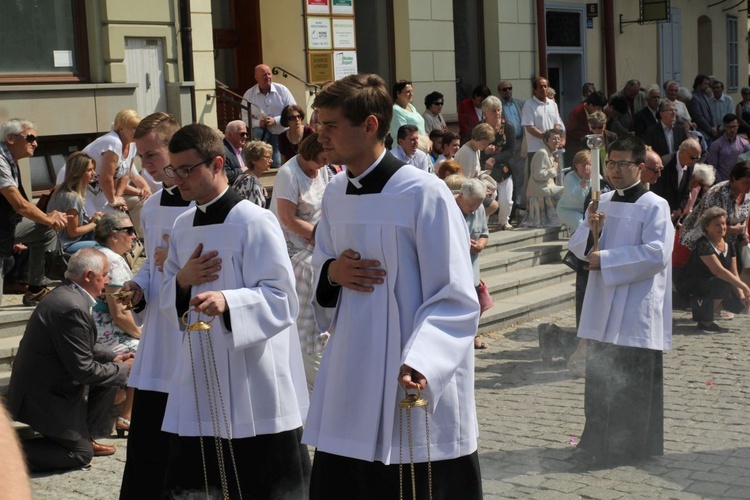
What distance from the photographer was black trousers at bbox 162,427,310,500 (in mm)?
4754

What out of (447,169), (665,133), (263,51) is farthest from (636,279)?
(263,51)

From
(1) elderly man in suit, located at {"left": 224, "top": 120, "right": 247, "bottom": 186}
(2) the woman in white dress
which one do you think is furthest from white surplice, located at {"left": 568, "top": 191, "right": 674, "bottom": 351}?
(1) elderly man in suit, located at {"left": 224, "top": 120, "right": 247, "bottom": 186}

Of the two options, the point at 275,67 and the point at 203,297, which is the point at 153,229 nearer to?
the point at 203,297

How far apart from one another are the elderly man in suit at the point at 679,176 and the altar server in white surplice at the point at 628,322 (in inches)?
217

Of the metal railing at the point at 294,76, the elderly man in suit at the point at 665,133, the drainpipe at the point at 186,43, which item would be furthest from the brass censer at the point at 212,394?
the elderly man in suit at the point at 665,133

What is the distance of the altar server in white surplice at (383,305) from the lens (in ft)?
12.7

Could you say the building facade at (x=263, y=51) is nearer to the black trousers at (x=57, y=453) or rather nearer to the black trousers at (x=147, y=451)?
the black trousers at (x=57, y=453)

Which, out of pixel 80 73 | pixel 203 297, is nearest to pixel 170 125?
pixel 203 297

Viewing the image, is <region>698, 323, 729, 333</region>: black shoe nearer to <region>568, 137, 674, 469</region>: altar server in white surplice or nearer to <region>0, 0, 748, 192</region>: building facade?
<region>568, 137, 674, 469</region>: altar server in white surplice

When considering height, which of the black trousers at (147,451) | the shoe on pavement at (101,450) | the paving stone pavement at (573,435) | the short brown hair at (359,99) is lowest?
the paving stone pavement at (573,435)

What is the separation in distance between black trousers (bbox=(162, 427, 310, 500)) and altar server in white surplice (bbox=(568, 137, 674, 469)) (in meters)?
2.27

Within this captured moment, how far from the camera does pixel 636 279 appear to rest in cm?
659

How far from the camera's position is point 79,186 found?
8.78 metres

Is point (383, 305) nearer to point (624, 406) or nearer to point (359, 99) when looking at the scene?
point (359, 99)
